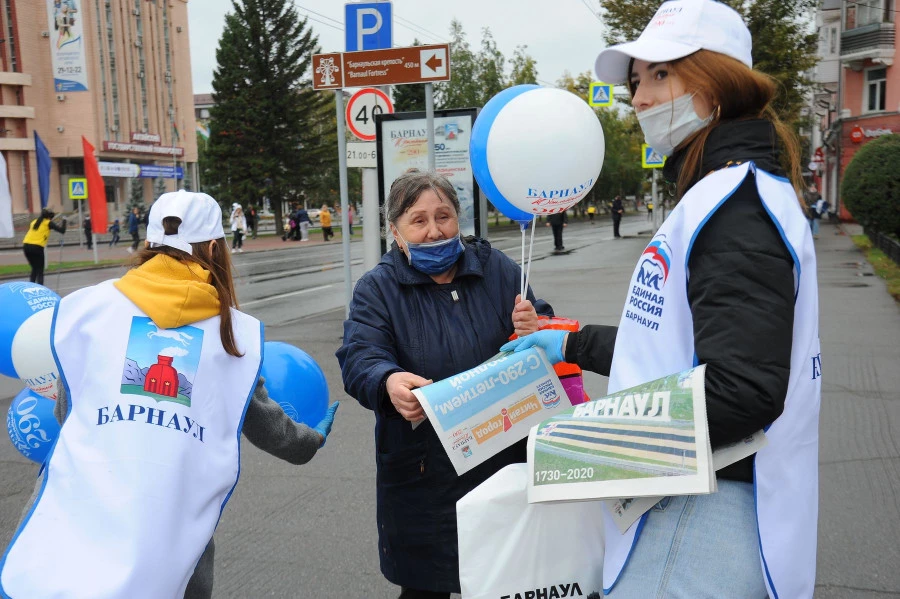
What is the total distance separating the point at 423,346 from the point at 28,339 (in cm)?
161

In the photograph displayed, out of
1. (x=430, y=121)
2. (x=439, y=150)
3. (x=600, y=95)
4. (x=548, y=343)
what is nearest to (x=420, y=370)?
(x=548, y=343)

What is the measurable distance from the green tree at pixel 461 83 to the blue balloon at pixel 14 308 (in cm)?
4212

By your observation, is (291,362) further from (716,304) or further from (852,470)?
(852,470)

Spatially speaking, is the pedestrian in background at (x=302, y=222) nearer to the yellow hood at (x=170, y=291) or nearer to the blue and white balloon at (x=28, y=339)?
the blue and white balloon at (x=28, y=339)

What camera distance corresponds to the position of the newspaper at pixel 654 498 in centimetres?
159

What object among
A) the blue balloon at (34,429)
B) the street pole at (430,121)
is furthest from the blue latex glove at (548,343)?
the street pole at (430,121)

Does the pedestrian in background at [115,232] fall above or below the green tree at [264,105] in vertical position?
below

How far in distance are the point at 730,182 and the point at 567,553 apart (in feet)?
3.16

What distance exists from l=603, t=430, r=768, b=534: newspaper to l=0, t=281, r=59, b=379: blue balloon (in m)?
2.57

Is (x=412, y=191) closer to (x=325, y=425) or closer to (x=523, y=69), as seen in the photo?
(x=325, y=425)

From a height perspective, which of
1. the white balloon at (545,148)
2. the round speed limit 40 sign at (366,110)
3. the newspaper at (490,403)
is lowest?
the newspaper at (490,403)

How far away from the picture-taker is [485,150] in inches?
108

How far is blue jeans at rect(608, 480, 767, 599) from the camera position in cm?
162

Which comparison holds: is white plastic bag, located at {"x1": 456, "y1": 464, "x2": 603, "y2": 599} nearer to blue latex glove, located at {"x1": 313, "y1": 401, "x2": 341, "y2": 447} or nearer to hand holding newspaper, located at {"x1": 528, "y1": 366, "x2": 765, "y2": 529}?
hand holding newspaper, located at {"x1": 528, "y1": 366, "x2": 765, "y2": 529}
